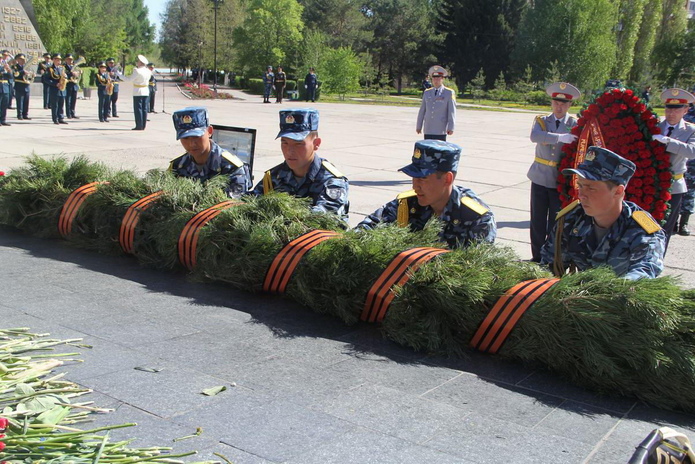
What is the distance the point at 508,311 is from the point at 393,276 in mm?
709

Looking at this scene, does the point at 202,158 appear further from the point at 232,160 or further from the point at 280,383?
the point at 280,383

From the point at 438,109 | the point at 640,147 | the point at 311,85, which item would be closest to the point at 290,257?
the point at 640,147

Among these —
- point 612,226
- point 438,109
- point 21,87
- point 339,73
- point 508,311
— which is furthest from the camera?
point 339,73

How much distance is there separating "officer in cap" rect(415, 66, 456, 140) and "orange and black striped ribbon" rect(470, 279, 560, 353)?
27.0ft

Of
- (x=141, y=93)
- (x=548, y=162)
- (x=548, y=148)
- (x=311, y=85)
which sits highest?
(x=311, y=85)

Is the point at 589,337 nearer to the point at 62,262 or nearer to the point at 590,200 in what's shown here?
the point at 590,200

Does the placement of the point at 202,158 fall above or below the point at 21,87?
below

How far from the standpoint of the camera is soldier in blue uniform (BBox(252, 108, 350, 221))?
5484 millimetres

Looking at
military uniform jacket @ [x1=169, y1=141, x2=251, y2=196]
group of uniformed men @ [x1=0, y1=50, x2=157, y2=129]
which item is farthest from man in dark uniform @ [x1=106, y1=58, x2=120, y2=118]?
military uniform jacket @ [x1=169, y1=141, x2=251, y2=196]

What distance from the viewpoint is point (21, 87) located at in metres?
21.2

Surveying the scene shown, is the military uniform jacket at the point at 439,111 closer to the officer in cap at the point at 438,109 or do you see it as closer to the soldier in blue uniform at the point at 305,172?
the officer in cap at the point at 438,109

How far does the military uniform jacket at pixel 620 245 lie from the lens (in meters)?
4.04

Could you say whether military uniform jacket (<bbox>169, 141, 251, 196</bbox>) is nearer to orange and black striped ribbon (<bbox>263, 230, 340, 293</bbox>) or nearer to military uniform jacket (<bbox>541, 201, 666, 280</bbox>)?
orange and black striped ribbon (<bbox>263, 230, 340, 293</bbox>)

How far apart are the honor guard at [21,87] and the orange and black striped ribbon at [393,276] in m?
19.3
